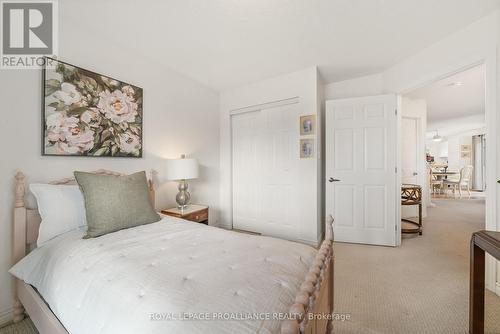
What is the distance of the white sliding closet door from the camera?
130 inches

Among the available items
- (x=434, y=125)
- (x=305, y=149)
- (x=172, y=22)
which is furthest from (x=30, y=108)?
(x=434, y=125)

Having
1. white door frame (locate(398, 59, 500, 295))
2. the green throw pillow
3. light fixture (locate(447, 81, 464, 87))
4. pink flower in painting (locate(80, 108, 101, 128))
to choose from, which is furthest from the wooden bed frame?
light fixture (locate(447, 81, 464, 87))

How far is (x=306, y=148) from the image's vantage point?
3088mm

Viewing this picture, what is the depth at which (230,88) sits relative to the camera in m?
3.72

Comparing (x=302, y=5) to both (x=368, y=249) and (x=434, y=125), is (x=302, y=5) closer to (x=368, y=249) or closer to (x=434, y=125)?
(x=368, y=249)

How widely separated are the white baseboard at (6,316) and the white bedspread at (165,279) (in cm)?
46

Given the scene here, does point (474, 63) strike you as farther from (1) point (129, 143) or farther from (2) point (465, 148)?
(2) point (465, 148)

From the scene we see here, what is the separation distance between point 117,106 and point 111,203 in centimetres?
117

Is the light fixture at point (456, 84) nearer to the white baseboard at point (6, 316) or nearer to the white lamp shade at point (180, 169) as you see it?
the white lamp shade at point (180, 169)

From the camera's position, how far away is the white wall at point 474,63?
187 centimetres

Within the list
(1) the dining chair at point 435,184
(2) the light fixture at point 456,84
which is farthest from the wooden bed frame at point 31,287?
(1) the dining chair at point 435,184

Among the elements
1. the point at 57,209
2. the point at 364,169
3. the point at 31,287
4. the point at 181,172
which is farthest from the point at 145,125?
the point at 364,169

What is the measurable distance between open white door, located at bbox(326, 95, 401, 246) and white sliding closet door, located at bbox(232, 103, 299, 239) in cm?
54

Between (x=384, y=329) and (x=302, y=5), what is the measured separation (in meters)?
2.53
